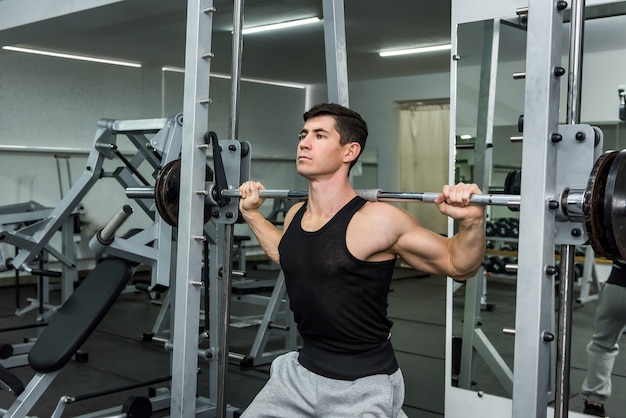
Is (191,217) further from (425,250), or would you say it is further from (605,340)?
(605,340)

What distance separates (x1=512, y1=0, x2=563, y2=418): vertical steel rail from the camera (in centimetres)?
134

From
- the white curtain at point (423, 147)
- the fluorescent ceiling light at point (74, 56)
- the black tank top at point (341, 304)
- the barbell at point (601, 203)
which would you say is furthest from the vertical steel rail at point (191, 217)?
the white curtain at point (423, 147)

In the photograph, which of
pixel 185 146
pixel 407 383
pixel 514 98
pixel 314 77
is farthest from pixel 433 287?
pixel 185 146

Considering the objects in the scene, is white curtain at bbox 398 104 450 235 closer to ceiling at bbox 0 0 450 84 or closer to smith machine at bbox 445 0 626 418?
ceiling at bbox 0 0 450 84

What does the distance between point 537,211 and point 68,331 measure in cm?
189

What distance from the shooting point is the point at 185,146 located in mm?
1995

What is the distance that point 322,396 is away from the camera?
1649 millimetres

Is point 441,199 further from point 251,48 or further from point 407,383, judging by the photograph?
point 251,48

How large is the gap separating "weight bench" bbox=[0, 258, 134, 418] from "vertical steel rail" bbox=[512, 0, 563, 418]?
5.69ft

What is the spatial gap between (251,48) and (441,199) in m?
5.37

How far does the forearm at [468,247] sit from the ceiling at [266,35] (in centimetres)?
276

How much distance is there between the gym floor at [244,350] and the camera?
2699 mm

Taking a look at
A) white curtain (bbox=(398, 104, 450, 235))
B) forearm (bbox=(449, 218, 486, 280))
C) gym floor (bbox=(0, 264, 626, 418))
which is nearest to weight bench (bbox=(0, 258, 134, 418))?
gym floor (bbox=(0, 264, 626, 418))

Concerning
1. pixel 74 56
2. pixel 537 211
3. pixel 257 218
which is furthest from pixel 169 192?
pixel 74 56
